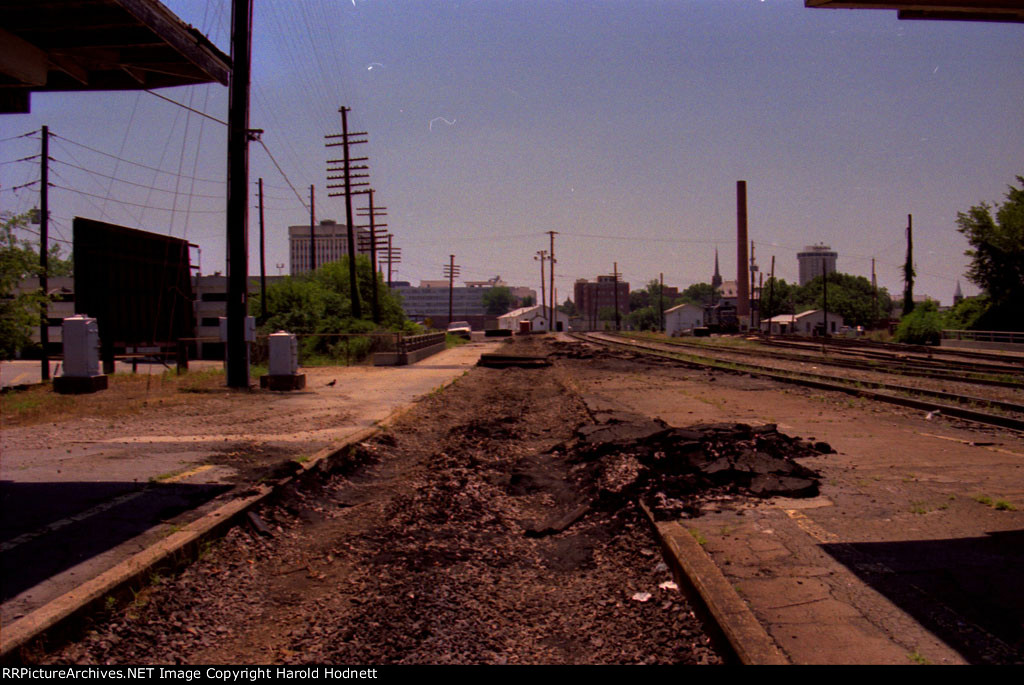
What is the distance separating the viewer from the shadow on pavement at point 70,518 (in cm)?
484

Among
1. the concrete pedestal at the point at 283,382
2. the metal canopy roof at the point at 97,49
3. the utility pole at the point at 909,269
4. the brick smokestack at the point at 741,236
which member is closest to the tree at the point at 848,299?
the brick smokestack at the point at 741,236

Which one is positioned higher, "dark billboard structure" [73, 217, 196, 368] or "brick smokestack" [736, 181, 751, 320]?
"brick smokestack" [736, 181, 751, 320]

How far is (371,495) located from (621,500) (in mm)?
2747

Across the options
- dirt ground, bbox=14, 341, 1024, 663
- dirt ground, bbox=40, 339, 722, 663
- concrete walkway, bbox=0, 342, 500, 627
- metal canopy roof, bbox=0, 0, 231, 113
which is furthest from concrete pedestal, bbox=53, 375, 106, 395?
dirt ground, bbox=40, 339, 722, 663

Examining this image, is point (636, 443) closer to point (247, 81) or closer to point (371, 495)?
point (371, 495)

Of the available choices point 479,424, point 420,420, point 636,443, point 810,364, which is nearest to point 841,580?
point 636,443

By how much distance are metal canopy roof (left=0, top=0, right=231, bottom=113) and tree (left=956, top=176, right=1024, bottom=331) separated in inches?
2050

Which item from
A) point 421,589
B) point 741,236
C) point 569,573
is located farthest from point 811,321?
point 421,589

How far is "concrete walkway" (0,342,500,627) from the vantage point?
4.91 metres

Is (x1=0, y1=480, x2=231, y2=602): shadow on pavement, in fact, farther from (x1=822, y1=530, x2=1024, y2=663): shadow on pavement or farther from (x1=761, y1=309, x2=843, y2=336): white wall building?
(x1=761, y1=309, x2=843, y2=336): white wall building

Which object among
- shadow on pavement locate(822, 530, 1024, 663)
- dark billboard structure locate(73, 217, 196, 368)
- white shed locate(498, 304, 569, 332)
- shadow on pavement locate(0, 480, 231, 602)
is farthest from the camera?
white shed locate(498, 304, 569, 332)

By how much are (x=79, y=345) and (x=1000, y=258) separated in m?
53.2

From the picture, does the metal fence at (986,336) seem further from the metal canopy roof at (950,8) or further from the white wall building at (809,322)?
the white wall building at (809,322)

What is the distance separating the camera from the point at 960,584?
13.0ft
